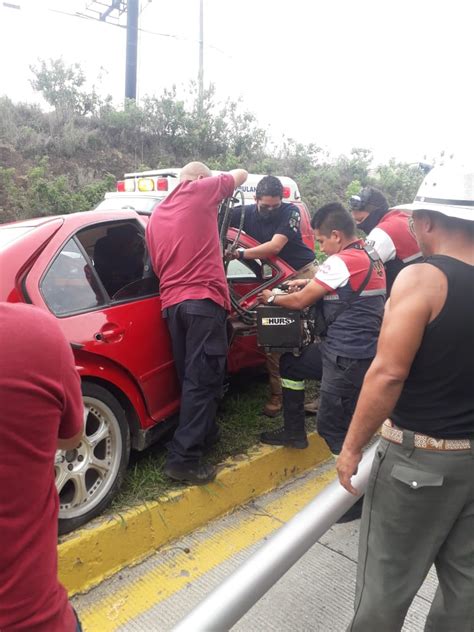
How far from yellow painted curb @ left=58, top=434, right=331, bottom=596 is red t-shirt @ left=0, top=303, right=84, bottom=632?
4.72 feet

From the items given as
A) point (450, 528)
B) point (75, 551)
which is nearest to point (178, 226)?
point (75, 551)

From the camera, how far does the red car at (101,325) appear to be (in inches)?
100

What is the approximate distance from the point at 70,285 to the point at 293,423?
1766mm

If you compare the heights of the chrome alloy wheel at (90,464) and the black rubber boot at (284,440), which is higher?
the chrome alloy wheel at (90,464)

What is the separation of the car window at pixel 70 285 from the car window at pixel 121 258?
0.09m

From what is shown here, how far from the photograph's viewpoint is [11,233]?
8.87ft

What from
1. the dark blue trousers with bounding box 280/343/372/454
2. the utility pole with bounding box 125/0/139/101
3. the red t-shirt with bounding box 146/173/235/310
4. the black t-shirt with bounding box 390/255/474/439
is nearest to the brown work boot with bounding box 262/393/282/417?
the dark blue trousers with bounding box 280/343/372/454

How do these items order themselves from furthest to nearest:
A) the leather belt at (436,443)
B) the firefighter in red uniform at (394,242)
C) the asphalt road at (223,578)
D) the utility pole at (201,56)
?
the utility pole at (201,56) → the firefighter in red uniform at (394,242) → the asphalt road at (223,578) → the leather belt at (436,443)

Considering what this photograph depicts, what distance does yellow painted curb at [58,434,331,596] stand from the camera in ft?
8.15

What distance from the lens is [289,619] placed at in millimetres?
2365

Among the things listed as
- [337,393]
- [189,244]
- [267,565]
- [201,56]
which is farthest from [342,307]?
[201,56]

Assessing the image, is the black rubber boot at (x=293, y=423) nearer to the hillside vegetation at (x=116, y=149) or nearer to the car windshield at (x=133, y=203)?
the car windshield at (x=133, y=203)

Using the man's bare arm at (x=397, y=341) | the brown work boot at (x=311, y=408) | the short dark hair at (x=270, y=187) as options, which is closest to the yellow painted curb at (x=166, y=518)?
the brown work boot at (x=311, y=408)

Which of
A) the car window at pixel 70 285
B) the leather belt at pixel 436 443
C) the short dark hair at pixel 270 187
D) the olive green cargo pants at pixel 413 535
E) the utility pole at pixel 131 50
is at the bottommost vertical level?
the olive green cargo pants at pixel 413 535
